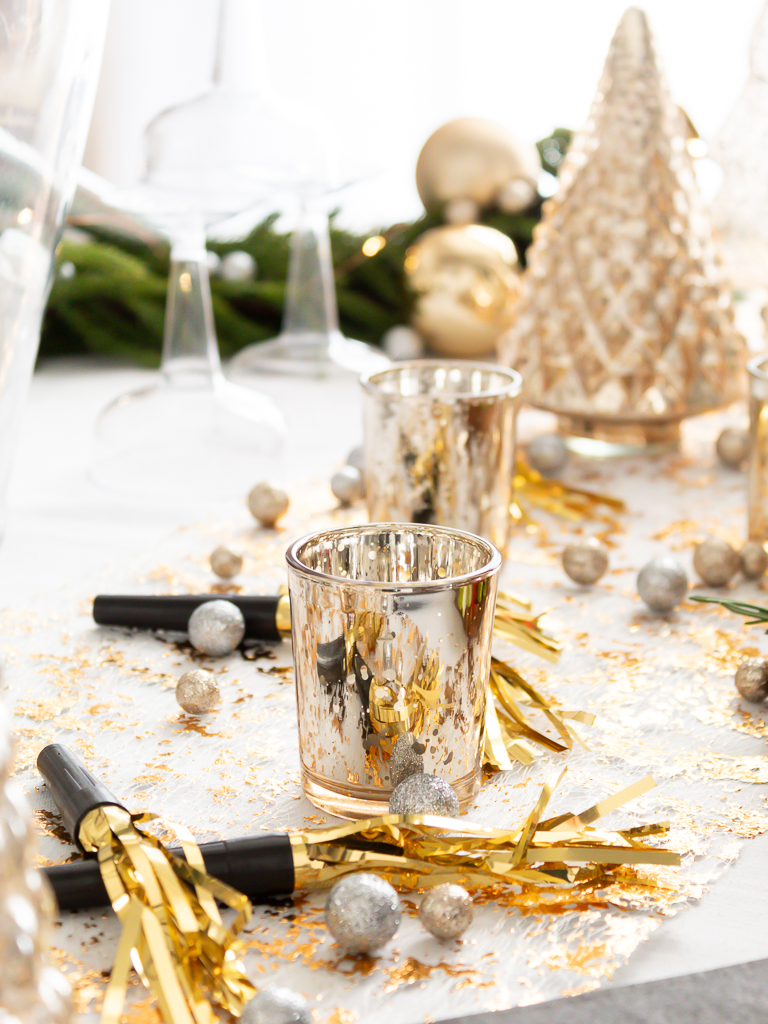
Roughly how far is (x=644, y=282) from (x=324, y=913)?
0.50m

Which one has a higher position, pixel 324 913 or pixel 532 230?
pixel 532 230

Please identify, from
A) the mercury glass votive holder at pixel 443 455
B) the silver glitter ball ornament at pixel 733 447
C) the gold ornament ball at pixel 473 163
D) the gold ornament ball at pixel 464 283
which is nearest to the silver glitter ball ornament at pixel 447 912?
the mercury glass votive holder at pixel 443 455

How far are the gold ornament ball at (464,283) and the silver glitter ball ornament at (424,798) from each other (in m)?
0.58

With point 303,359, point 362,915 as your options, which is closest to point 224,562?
point 362,915

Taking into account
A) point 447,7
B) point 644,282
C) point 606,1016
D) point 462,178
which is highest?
point 447,7

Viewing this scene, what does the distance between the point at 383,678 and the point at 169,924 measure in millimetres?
84

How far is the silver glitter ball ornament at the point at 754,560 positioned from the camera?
1.65ft

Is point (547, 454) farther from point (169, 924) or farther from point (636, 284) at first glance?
point (169, 924)

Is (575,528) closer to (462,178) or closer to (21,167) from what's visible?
(21,167)

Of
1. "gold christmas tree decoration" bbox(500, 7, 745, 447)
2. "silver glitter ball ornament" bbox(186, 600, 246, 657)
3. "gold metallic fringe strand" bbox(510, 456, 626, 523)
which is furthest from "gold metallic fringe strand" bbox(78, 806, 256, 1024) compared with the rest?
"gold christmas tree decoration" bbox(500, 7, 745, 447)

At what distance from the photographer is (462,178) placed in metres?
0.94

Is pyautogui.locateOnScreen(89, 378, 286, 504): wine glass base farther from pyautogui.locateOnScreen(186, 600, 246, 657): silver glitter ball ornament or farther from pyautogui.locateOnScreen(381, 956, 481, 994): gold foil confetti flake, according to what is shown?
pyautogui.locateOnScreen(381, 956, 481, 994): gold foil confetti flake

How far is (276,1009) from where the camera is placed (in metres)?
0.23

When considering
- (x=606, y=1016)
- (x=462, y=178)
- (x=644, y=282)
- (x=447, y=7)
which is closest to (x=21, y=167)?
(x=606, y=1016)
